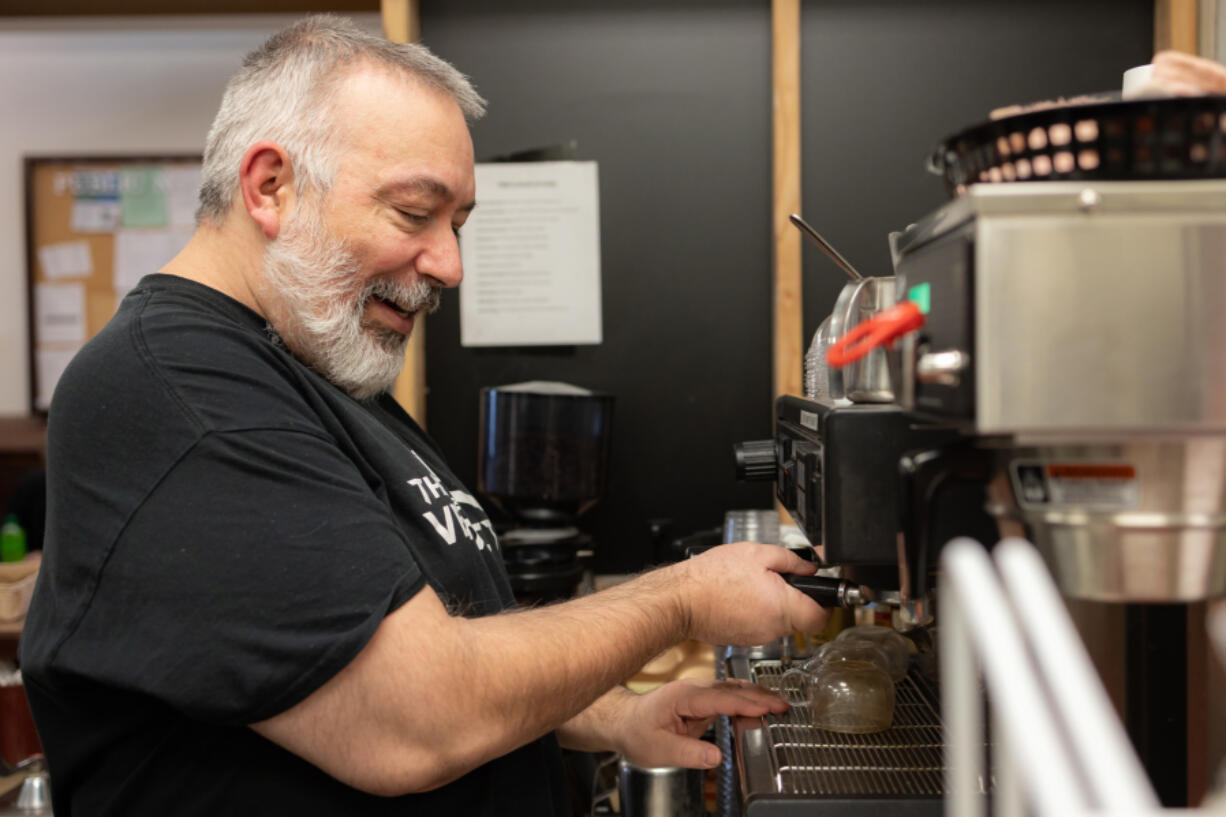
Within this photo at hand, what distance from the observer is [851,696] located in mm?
1144

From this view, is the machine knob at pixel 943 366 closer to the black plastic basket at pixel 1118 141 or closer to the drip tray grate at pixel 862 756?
the black plastic basket at pixel 1118 141

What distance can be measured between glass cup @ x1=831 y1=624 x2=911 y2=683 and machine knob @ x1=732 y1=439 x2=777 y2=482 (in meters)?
0.23

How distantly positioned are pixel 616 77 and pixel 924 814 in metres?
1.69

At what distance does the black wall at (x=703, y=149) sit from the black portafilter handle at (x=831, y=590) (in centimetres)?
117

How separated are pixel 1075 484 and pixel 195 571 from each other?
0.67m

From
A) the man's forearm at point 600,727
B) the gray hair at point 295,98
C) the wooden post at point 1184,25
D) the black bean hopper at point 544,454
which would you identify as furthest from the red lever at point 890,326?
the wooden post at point 1184,25

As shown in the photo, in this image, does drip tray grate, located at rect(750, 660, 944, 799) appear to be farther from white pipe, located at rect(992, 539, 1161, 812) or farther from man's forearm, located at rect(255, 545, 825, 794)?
white pipe, located at rect(992, 539, 1161, 812)

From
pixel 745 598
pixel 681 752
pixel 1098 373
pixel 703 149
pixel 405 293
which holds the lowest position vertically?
pixel 681 752

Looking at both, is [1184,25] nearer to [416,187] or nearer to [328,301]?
[416,187]

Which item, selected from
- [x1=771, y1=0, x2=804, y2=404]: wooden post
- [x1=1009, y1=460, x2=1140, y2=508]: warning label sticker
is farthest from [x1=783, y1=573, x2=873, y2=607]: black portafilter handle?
[x1=771, y1=0, x2=804, y2=404]: wooden post

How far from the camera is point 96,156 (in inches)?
139

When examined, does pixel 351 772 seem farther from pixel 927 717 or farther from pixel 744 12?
pixel 744 12

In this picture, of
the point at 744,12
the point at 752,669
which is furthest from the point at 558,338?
the point at 752,669

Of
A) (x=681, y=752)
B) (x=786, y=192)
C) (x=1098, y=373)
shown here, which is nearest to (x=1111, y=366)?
(x=1098, y=373)
